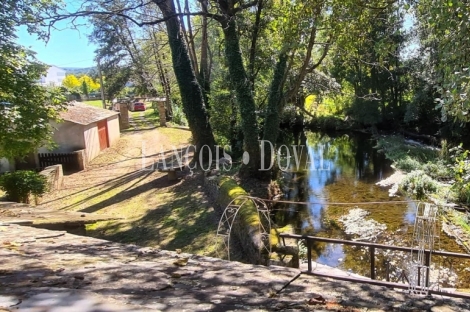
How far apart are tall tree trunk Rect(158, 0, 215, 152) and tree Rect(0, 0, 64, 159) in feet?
15.9

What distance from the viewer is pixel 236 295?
2.57 meters

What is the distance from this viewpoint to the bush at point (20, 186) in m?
12.2

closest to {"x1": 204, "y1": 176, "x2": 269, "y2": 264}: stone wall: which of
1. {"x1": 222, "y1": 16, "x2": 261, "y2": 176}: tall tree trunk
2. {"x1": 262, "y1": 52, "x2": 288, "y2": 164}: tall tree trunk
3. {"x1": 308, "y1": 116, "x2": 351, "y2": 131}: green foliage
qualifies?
{"x1": 222, "y1": 16, "x2": 261, "y2": 176}: tall tree trunk

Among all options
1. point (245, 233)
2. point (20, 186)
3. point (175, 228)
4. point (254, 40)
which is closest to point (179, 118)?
point (254, 40)

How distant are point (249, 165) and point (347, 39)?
577cm

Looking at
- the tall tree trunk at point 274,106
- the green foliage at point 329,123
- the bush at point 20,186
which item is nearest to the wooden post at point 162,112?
the green foliage at point 329,123

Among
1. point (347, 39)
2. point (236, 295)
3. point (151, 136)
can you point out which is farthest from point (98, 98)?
point (236, 295)

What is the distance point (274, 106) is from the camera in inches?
529

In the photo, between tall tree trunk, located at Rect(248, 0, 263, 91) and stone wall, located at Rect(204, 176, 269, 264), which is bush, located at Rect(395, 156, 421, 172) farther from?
stone wall, located at Rect(204, 176, 269, 264)

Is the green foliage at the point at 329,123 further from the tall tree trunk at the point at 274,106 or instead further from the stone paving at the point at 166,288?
the stone paving at the point at 166,288

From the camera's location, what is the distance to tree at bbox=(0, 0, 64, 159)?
9.30 metres

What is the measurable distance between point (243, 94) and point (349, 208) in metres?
5.67

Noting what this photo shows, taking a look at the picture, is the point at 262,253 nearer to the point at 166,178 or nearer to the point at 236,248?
the point at 236,248

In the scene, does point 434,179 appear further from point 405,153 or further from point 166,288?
point 166,288
